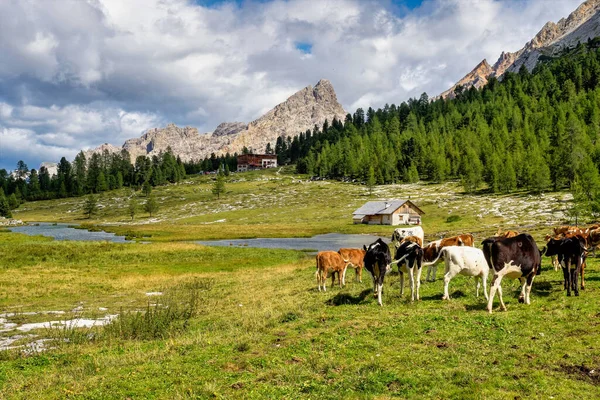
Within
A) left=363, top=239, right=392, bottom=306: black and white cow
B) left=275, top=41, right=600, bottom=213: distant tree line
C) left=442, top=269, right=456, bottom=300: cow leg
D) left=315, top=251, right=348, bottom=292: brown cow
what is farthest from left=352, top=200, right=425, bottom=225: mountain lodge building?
left=442, top=269, right=456, bottom=300: cow leg

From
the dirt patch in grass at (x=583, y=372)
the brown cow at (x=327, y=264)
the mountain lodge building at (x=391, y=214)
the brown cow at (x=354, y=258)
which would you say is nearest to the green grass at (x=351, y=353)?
the dirt patch in grass at (x=583, y=372)

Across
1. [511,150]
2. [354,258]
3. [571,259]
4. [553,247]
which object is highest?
[511,150]

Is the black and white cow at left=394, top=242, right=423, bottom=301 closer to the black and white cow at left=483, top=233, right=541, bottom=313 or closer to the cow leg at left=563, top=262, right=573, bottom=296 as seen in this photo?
the black and white cow at left=483, top=233, right=541, bottom=313

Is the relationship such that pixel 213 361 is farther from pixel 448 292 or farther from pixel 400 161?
pixel 400 161

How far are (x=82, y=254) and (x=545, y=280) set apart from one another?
2004 inches

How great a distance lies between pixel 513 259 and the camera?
14.9 metres

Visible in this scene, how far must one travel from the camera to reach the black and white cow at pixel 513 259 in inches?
583

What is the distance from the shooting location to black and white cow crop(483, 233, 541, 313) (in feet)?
48.6

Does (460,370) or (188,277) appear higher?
(460,370)

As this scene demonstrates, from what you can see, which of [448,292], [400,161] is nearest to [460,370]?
[448,292]

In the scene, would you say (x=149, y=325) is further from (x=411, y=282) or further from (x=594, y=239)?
(x=594, y=239)

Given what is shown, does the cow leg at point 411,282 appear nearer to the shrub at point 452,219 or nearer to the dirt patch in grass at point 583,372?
the dirt patch in grass at point 583,372

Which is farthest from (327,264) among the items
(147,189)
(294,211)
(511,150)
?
(147,189)

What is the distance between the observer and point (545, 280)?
19000 millimetres
